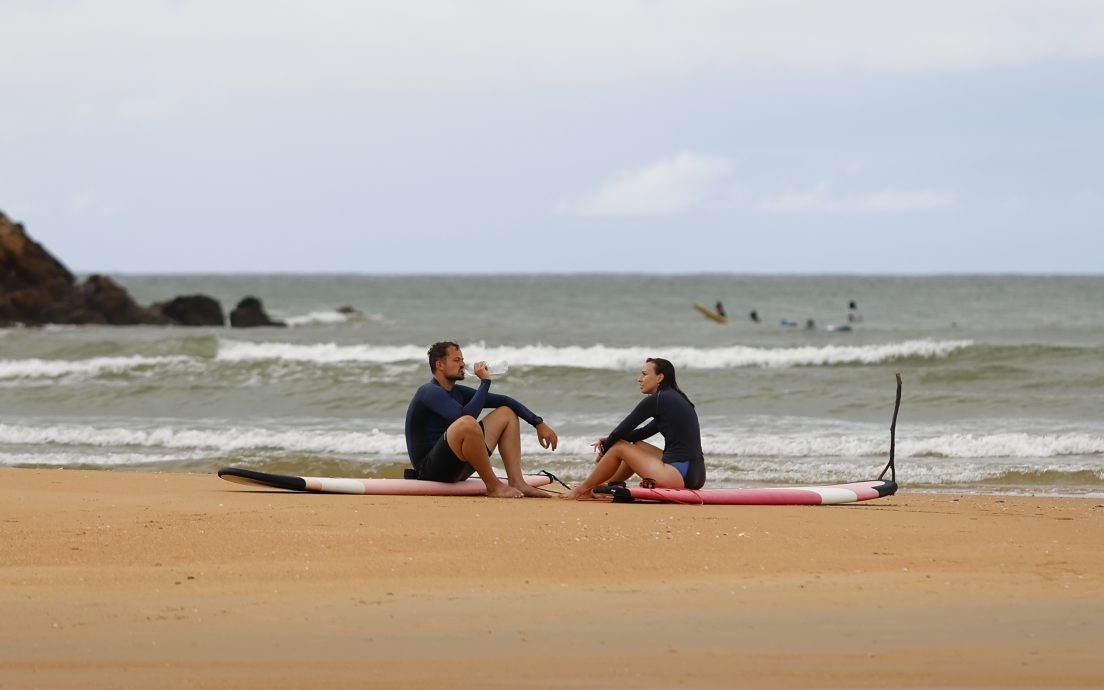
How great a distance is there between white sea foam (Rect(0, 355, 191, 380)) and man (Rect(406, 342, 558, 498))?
17.5 meters

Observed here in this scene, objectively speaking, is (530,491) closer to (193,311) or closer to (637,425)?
(637,425)

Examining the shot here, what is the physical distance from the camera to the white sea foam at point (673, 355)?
27.1m

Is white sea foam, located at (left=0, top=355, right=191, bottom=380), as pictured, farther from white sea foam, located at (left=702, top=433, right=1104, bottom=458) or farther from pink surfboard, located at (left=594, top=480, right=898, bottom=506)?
pink surfboard, located at (left=594, top=480, right=898, bottom=506)

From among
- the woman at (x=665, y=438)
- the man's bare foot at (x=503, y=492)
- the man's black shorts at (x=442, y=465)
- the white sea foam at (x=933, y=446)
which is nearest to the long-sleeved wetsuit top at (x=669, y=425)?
the woman at (x=665, y=438)

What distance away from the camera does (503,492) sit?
400 inches

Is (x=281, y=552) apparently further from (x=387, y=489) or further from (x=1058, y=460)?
(x=1058, y=460)

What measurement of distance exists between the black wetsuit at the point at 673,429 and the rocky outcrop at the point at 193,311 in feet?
125

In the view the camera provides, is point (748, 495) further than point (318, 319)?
No

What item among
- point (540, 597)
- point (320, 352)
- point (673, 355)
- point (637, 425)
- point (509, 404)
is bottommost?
point (540, 597)

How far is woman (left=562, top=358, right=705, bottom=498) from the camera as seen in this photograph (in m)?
9.75

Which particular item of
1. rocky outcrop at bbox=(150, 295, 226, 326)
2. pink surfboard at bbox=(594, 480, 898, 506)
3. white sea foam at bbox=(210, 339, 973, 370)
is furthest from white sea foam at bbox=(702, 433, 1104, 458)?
rocky outcrop at bbox=(150, 295, 226, 326)

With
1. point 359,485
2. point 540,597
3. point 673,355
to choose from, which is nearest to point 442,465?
point 359,485

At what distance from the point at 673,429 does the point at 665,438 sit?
0.32 ft

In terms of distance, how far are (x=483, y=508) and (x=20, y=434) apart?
32.3 feet
